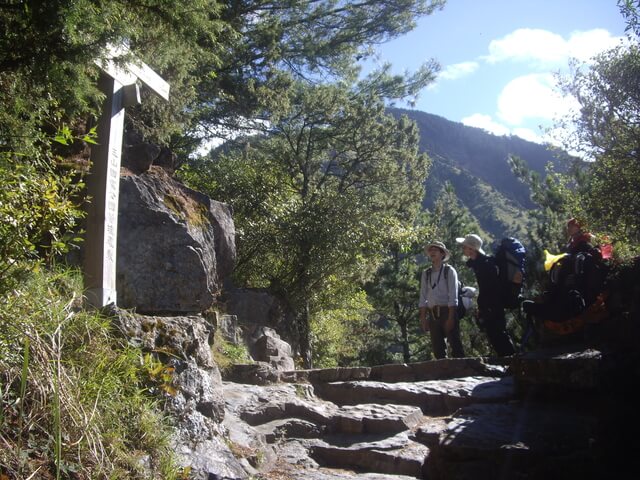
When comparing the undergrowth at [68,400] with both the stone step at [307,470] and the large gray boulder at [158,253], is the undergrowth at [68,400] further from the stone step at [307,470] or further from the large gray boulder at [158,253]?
the large gray boulder at [158,253]

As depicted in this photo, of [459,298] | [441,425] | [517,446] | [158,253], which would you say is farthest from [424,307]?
[517,446]

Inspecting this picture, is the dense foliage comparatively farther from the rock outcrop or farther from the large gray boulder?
the rock outcrop

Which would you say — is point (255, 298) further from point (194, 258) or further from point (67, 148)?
point (67, 148)

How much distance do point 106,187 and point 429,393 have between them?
4.01 metres

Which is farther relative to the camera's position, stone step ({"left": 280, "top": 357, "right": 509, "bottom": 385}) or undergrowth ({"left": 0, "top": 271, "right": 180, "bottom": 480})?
stone step ({"left": 280, "top": 357, "right": 509, "bottom": 385})

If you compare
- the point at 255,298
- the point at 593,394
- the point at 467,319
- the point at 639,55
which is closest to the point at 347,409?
the point at 593,394

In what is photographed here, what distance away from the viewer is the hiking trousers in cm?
840

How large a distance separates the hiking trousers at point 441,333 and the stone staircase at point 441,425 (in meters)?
1.01

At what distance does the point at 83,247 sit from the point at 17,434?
2734 mm

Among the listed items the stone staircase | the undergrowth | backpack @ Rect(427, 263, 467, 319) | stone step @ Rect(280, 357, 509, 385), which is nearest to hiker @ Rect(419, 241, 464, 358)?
backpack @ Rect(427, 263, 467, 319)

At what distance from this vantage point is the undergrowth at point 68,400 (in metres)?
2.98

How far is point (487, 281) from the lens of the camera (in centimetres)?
787

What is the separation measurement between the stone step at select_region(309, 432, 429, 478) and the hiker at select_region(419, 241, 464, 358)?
9.76ft

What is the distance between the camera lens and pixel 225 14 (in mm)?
10922
